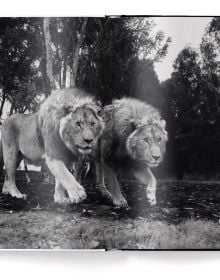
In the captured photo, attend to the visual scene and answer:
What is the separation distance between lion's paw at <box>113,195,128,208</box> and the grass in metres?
0.14

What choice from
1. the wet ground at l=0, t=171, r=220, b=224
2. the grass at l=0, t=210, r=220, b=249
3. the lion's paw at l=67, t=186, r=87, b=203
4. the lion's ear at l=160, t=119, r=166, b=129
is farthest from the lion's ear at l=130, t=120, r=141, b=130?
the grass at l=0, t=210, r=220, b=249

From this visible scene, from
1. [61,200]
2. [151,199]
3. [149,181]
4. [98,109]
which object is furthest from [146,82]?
[61,200]

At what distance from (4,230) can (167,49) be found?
212 cm

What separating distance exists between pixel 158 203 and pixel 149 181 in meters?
0.21

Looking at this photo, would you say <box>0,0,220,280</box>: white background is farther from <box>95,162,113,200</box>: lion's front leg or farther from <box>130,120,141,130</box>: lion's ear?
<box>130,120,141,130</box>: lion's ear

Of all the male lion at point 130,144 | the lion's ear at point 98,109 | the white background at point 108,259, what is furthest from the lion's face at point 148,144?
the white background at point 108,259

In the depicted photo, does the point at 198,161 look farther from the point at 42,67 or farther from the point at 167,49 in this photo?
the point at 42,67

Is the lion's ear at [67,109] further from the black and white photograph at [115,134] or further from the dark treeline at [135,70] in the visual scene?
the dark treeline at [135,70]

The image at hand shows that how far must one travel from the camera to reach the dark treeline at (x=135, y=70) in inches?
186

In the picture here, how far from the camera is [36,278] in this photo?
460cm

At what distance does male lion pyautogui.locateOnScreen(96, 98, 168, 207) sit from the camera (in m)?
4.72

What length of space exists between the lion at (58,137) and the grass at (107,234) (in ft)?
0.73

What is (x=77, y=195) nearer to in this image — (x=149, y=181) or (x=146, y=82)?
(x=149, y=181)
